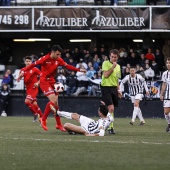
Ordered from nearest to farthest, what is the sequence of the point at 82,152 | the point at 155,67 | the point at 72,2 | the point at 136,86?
the point at 82,152
the point at 136,86
the point at 155,67
the point at 72,2

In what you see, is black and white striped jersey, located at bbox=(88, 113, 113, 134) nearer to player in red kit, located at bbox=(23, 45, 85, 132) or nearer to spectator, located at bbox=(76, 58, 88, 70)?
player in red kit, located at bbox=(23, 45, 85, 132)

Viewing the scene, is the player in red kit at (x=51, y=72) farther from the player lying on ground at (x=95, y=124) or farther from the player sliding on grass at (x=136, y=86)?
the player sliding on grass at (x=136, y=86)

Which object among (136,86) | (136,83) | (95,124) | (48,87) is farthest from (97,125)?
(136,86)

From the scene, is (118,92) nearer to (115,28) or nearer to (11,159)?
(11,159)

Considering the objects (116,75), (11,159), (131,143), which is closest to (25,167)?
(11,159)

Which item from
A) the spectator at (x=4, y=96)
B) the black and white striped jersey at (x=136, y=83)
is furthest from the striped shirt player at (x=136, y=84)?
the spectator at (x=4, y=96)

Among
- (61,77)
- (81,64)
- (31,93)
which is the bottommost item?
(31,93)

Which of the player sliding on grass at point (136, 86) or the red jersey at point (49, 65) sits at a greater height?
the red jersey at point (49, 65)

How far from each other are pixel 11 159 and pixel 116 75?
717 centimetres

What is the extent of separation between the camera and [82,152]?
43.0 ft

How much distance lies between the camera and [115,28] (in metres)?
33.6

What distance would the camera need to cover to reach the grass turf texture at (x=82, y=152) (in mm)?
11344

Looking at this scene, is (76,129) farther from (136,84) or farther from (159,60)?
(159,60)

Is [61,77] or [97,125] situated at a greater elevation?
[61,77]
